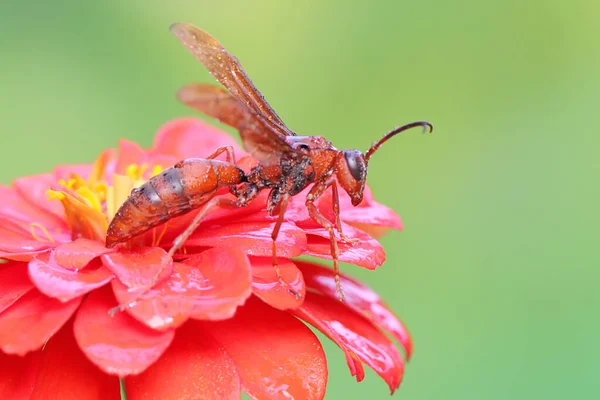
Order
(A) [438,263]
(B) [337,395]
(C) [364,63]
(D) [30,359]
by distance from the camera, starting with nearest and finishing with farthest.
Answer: (D) [30,359] → (B) [337,395] → (A) [438,263] → (C) [364,63]

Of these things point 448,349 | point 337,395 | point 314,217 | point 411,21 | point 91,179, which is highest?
point 411,21

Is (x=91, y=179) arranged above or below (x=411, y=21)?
below

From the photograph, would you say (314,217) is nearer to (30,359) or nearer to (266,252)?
(266,252)

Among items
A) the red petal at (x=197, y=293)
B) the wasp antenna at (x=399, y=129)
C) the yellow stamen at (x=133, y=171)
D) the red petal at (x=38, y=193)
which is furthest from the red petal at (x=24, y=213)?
the wasp antenna at (x=399, y=129)

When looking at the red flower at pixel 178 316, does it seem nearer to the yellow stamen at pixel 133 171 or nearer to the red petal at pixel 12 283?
the red petal at pixel 12 283

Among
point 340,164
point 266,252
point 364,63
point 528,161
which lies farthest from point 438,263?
point 266,252

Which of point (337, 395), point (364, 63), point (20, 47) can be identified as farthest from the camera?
point (364, 63)

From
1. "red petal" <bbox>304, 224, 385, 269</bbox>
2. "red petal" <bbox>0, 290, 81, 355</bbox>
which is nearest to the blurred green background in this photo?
"red petal" <bbox>304, 224, 385, 269</bbox>
